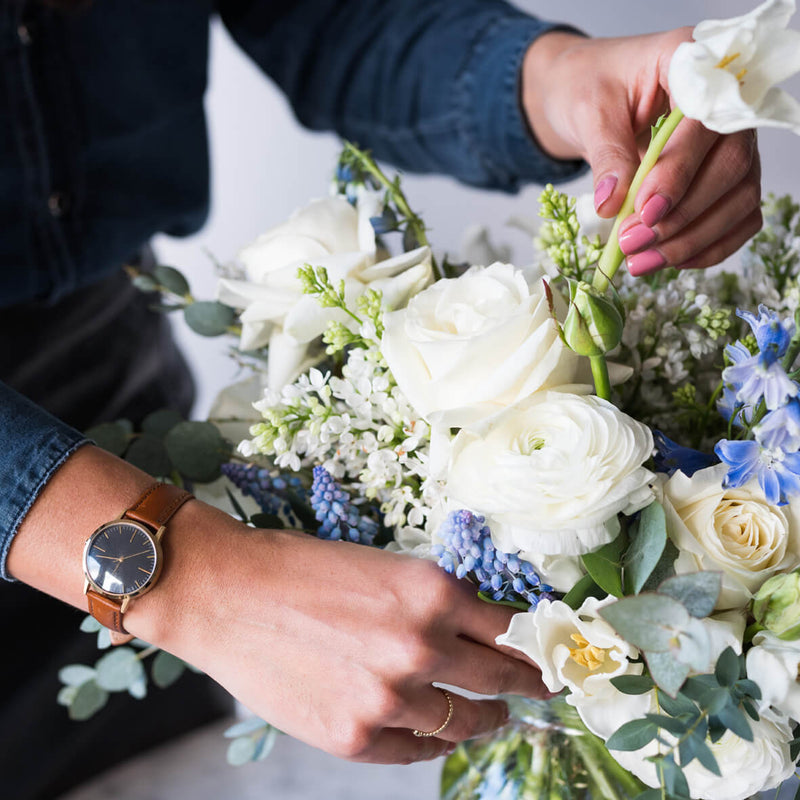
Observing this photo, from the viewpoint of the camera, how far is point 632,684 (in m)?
0.39

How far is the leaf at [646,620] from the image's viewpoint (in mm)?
347

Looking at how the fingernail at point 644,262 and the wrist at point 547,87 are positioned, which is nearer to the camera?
the fingernail at point 644,262

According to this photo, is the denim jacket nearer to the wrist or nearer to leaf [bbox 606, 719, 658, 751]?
the wrist

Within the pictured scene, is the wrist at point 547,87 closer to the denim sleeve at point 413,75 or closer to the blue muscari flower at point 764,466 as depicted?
the denim sleeve at point 413,75

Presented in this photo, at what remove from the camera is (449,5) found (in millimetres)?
870

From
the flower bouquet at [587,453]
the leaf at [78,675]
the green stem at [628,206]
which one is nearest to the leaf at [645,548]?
the flower bouquet at [587,453]

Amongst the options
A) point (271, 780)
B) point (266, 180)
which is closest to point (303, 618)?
point (271, 780)

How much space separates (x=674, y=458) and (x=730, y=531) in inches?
2.1

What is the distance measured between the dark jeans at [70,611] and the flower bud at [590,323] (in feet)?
2.29

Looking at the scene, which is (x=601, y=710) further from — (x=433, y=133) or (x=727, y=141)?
(x=433, y=133)

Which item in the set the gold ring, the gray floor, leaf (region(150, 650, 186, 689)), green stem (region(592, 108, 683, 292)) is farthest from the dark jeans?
green stem (region(592, 108, 683, 292))

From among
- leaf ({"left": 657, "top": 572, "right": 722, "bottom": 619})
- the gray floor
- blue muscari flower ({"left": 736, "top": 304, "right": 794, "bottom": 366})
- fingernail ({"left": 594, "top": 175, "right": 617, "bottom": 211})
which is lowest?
the gray floor

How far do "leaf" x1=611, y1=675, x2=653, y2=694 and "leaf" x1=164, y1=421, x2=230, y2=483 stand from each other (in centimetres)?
30

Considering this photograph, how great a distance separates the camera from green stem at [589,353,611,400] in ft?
1.28
